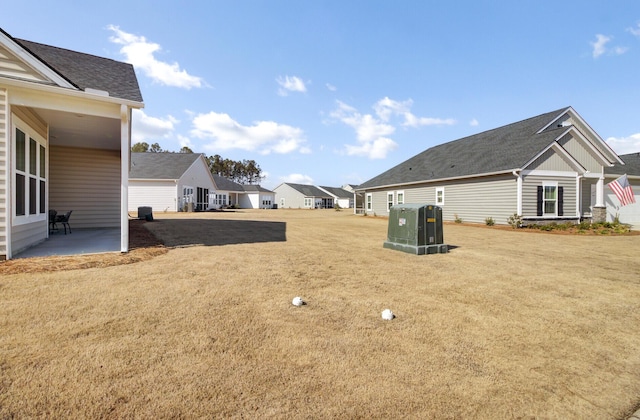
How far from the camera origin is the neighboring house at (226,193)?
150 feet

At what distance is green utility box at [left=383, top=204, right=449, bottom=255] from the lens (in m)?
8.05

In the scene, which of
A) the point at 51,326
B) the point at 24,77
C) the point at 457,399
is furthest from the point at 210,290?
the point at 24,77

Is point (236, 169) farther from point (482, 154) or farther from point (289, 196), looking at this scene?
point (482, 154)

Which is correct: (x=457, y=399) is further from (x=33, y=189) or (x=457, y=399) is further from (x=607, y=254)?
(x=33, y=189)

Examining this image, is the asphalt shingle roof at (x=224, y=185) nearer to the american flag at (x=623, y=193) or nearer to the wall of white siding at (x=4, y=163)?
the wall of white siding at (x=4, y=163)

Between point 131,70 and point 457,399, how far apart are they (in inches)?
484

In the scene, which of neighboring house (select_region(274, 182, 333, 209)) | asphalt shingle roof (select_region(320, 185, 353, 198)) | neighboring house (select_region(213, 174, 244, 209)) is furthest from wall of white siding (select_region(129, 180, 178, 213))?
asphalt shingle roof (select_region(320, 185, 353, 198))

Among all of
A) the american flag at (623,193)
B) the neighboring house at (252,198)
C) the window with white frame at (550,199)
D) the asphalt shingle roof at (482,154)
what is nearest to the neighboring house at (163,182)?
the asphalt shingle roof at (482,154)

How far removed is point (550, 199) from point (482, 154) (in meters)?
4.66

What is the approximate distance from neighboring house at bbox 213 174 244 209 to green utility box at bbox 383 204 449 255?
123 ft

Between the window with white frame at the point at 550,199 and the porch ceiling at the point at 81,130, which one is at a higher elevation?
the porch ceiling at the point at 81,130

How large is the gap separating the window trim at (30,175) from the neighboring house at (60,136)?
0.02 meters

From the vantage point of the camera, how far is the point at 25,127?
7.39m

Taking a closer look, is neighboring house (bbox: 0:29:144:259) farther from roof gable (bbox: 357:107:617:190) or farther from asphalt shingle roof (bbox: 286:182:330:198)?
asphalt shingle roof (bbox: 286:182:330:198)
